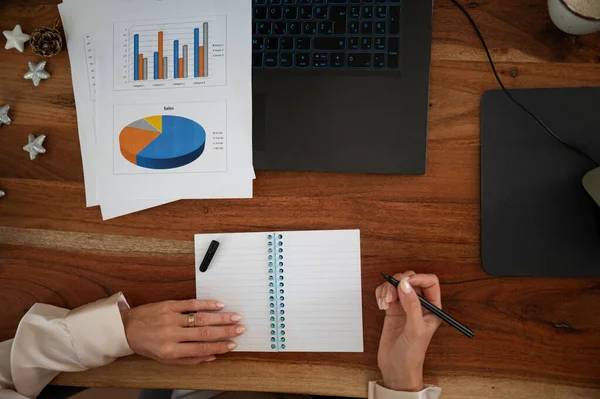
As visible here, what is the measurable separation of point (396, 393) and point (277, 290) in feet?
0.85

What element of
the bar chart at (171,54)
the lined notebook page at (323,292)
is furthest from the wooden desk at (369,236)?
the bar chart at (171,54)

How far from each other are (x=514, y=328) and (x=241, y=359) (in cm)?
47

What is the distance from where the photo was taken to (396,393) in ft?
2.52

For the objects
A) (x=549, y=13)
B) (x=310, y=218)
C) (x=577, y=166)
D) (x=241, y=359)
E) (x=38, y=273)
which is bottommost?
(x=241, y=359)

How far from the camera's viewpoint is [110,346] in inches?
32.5

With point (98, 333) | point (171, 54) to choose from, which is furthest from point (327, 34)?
point (98, 333)

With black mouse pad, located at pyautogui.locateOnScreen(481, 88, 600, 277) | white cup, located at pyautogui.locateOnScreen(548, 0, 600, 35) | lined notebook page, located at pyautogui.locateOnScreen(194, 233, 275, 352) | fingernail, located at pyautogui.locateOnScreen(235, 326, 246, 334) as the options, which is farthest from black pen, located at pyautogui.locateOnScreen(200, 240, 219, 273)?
white cup, located at pyautogui.locateOnScreen(548, 0, 600, 35)

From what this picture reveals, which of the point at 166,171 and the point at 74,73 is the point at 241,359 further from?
the point at 74,73

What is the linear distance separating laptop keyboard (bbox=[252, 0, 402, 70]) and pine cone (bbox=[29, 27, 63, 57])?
373mm

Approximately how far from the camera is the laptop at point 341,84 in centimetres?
80

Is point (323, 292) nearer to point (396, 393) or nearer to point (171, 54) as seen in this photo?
point (396, 393)

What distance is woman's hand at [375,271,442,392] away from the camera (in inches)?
29.2

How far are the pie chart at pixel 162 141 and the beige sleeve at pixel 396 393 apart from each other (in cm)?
50

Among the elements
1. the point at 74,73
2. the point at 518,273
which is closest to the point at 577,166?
the point at 518,273
